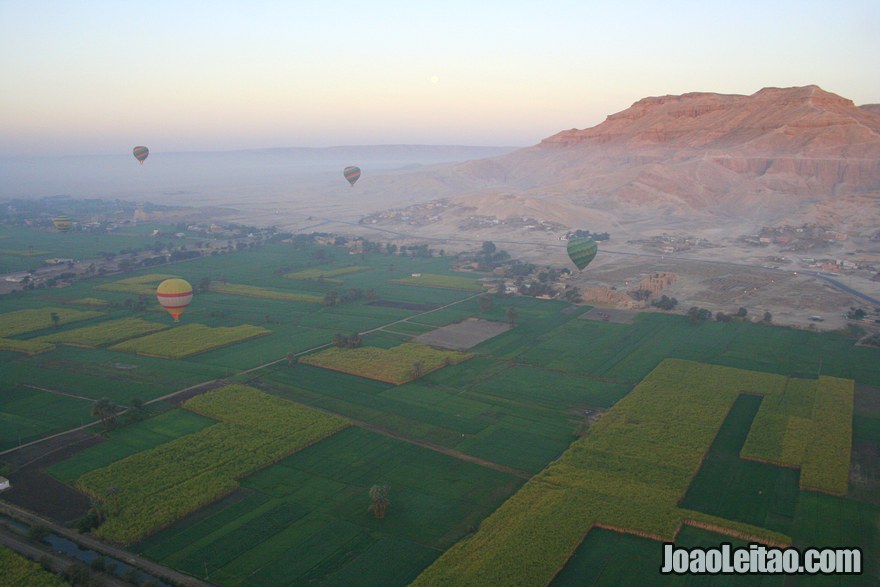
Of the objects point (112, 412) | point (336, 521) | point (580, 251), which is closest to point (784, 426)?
point (336, 521)

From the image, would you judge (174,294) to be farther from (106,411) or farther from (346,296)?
(346,296)

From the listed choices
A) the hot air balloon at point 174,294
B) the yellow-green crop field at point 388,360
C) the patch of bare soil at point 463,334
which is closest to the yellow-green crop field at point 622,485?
the yellow-green crop field at point 388,360

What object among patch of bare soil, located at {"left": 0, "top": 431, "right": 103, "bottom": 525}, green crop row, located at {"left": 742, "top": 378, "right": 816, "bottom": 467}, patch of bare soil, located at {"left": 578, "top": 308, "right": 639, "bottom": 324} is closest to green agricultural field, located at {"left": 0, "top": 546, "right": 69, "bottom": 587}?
patch of bare soil, located at {"left": 0, "top": 431, "right": 103, "bottom": 525}

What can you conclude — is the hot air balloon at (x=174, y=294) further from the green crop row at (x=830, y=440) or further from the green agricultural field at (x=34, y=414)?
the green crop row at (x=830, y=440)

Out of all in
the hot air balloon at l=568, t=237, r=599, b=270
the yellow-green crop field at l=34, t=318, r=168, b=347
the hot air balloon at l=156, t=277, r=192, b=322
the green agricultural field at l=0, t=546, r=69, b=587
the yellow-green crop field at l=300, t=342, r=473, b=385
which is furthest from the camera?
the hot air balloon at l=568, t=237, r=599, b=270

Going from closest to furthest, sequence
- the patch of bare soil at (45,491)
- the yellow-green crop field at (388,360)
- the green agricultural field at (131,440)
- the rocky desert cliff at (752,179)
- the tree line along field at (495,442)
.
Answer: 1. the tree line along field at (495,442)
2. the patch of bare soil at (45,491)
3. the green agricultural field at (131,440)
4. the yellow-green crop field at (388,360)
5. the rocky desert cliff at (752,179)

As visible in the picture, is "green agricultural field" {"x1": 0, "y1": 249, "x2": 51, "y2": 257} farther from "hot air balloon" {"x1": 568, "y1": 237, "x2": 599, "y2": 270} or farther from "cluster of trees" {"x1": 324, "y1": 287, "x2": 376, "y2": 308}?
"hot air balloon" {"x1": 568, "y1": 237, "x2": 599, "y2": 270}
